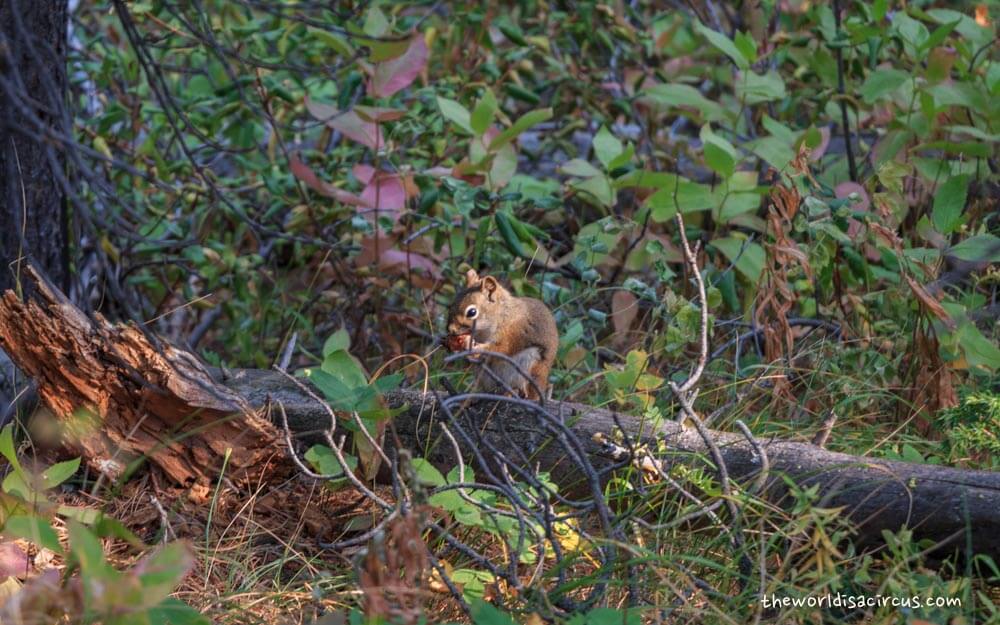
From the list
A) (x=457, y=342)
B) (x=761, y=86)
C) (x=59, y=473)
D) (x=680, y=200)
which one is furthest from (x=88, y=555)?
(x=761, y=86)

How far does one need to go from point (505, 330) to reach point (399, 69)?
40.9 inches

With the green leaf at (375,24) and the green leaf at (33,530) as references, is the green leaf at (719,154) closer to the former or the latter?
the green leaf at (375,24)

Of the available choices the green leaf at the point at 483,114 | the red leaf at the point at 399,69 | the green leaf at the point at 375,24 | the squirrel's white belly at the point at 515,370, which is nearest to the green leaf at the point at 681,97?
the green leaf at the point at 483,114

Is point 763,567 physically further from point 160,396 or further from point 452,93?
point 452,93

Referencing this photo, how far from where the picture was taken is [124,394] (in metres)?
2.69

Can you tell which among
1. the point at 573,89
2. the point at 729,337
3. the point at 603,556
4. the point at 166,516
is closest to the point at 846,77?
the point at 573,89

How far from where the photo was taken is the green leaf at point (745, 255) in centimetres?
364

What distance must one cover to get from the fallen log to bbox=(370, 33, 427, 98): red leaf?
1242mm

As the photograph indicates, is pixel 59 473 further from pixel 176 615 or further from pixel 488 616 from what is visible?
pixel 488 616

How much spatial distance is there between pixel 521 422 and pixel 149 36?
2.03m

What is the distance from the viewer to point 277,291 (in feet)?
14.0

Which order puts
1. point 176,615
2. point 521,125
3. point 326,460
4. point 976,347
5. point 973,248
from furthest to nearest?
1. point 521,125
2. point 973,248
3. point 976,347
4. point 326,460
5. point 176,615

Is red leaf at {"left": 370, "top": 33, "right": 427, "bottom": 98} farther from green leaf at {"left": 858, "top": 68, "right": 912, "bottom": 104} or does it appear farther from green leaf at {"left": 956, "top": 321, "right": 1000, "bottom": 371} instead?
green leaf at {"left": 956, "top": 321, "right": 1000, "bottom": 371}

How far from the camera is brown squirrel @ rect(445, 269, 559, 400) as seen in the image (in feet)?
10.1
